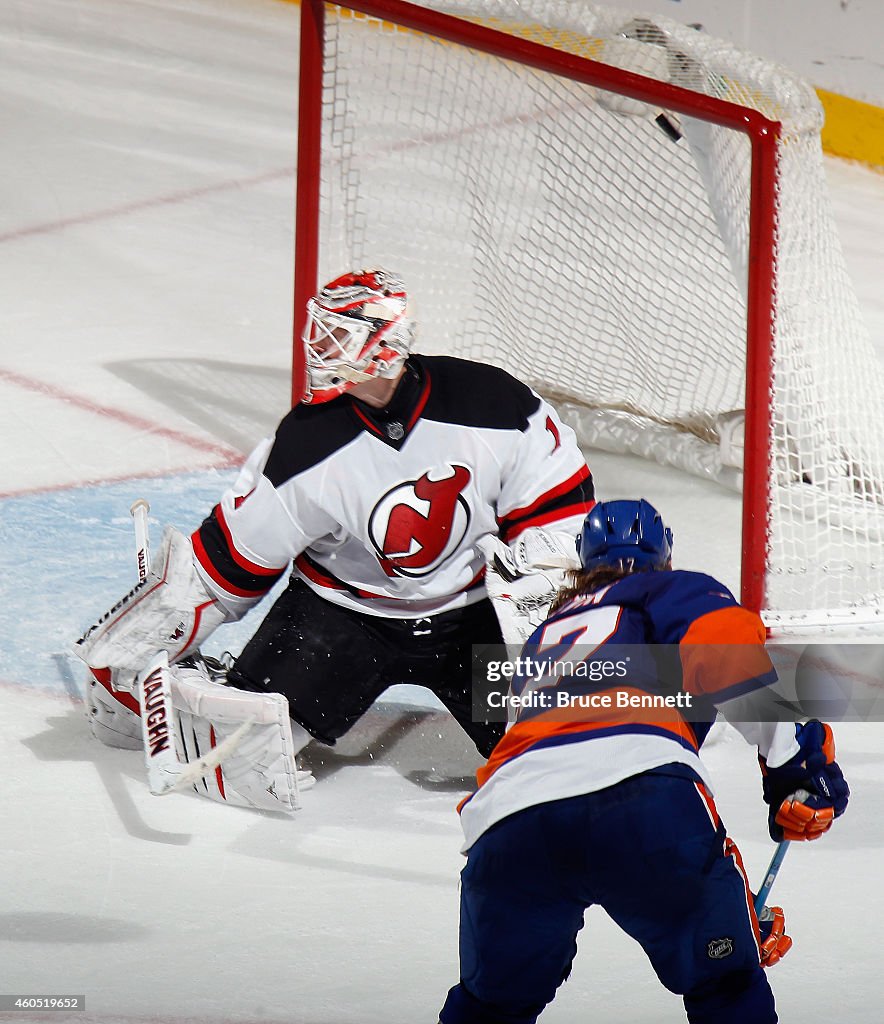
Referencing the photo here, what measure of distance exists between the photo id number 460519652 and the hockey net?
1.34 metres

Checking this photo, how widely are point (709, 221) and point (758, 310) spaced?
856 millimetres

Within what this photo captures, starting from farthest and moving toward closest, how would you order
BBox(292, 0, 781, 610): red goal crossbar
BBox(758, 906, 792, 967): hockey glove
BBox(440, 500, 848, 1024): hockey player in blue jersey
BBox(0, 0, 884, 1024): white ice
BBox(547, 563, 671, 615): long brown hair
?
BBox(292, 0, 781, 610): red goal crossbar, BBox(0, 0, 884, 1024): white ice, BBox(758, 906, 792, 967): hockey glove, BBox(547, 563, 671, 615): long brown hair, BBox(440, 500, 848, 1024): hockey player in blue jersey

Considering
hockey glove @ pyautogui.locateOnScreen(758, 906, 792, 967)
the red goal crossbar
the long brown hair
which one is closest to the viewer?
the long brown hair

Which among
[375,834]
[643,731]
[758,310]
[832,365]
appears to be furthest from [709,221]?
[643,731]

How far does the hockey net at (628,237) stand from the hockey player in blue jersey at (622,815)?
3.98 ft

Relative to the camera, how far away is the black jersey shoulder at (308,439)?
226cm

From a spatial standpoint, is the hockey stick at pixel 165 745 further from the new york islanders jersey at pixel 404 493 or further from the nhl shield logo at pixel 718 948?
the nhl shield logo at pixel 718 948

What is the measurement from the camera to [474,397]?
2316 mm

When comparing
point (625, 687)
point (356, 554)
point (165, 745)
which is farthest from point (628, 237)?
point (625, 687)

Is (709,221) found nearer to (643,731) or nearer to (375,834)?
(375,834)

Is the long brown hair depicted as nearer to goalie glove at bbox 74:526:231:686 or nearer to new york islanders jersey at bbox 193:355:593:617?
new york islanders jersey at bbox 193:355:593:617

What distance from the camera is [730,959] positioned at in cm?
148

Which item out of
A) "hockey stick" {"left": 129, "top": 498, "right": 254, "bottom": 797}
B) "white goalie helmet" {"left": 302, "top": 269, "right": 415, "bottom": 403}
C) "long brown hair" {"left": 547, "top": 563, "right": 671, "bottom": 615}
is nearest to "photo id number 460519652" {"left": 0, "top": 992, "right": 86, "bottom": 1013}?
"hockey stick" {"left": 129, "top": 498, "right": 254, "bottom": 797}

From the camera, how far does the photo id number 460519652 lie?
183 cm
